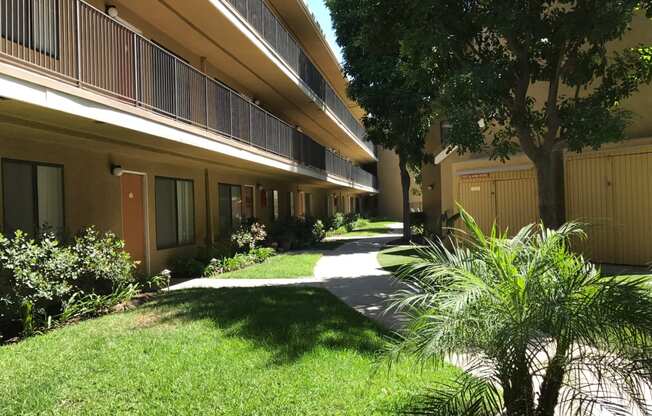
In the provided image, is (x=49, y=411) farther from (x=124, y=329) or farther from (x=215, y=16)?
(x=215, y=16)

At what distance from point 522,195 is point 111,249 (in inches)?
415

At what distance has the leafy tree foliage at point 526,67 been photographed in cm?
849

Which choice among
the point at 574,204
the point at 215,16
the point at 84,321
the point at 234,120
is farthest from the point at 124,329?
the point at 574,204

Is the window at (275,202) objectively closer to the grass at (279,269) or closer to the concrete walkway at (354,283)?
the grass at (279,269)

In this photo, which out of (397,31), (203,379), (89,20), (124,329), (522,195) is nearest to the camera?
(203,379)

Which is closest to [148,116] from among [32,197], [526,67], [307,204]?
[32,197]

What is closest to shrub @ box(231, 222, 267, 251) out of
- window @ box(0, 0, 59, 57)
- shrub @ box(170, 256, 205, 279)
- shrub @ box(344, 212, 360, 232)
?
shrub @ box(170, 256, 205, 279)

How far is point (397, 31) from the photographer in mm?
10227

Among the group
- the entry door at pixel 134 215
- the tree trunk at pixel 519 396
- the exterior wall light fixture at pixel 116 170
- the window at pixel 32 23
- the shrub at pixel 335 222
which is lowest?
the tree trunk at pixel 519 396

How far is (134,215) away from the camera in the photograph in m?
10.9

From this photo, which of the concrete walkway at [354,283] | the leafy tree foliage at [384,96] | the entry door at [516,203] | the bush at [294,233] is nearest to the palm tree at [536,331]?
the concrete walkway at [354,283]

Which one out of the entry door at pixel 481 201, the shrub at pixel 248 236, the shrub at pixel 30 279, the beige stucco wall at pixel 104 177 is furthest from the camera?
the shrub at pixel 248 236

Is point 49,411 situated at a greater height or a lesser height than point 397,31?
lesser

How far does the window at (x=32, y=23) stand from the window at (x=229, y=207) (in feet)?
27.0
